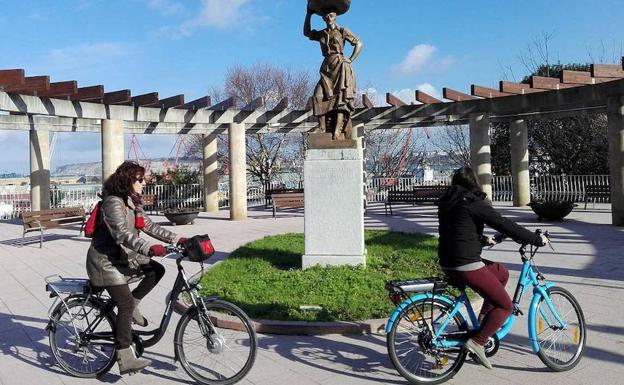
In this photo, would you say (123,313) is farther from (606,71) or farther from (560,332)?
(606,71)

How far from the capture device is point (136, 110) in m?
17.1

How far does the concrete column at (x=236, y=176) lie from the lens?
1852 centimetres

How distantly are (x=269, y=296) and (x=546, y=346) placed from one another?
3352mm

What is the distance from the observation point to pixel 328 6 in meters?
8.07

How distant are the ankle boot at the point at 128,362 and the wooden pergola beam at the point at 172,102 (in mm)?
13634

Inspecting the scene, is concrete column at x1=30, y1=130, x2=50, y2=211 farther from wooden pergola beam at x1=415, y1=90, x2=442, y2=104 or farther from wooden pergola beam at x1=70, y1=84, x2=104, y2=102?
wooden pergola beam at x1=415, y1=90, x2=442, y2=104

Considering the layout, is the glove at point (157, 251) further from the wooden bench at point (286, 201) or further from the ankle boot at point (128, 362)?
the wooden bench at point (286, 201)

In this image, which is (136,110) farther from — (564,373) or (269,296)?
(564,373)

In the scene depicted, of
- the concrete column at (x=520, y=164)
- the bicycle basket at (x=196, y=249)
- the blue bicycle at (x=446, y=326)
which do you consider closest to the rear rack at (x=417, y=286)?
the blue bicycle at (x=446, y=326)

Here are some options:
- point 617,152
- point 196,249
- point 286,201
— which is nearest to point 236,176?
point 286,201

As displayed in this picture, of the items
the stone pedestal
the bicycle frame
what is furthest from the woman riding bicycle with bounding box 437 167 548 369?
the stone pedestal

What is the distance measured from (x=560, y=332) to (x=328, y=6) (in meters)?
6.10

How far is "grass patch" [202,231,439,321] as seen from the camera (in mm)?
5650

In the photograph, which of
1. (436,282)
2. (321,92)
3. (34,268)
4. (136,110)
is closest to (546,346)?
(436,282)
